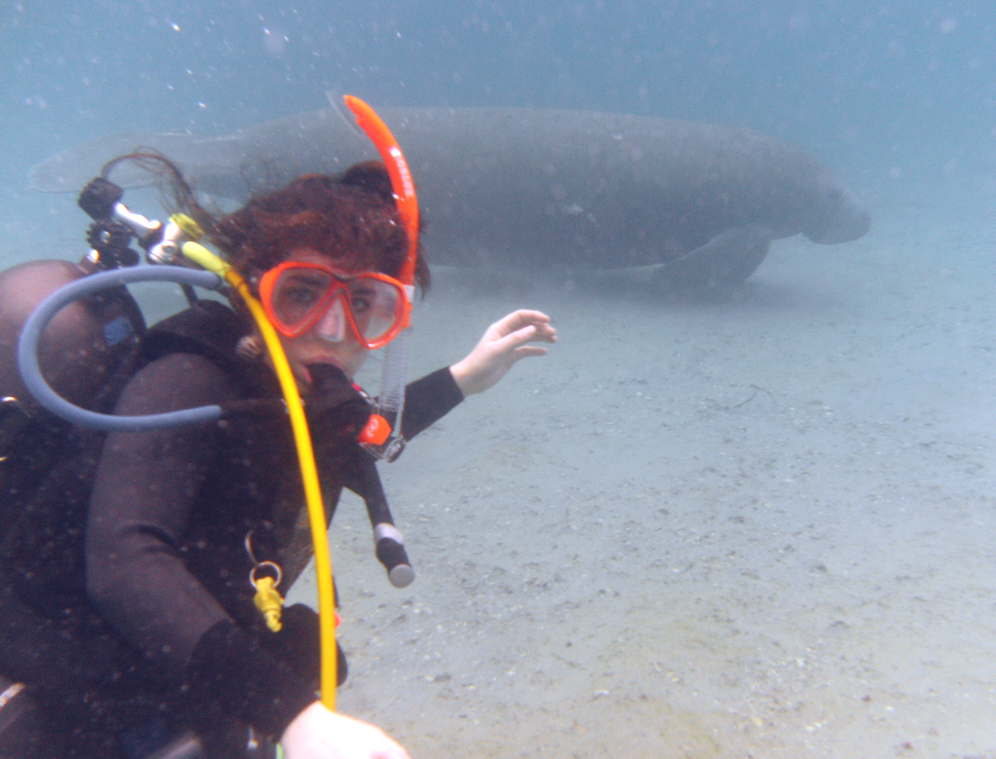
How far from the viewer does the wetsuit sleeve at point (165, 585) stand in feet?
3.15

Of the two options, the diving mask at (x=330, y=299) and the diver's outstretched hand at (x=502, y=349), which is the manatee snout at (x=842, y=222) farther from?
the diving mask at (x=330, y=299)

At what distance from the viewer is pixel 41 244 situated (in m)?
14.6

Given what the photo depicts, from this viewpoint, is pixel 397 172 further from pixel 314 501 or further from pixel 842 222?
pixel 842 222

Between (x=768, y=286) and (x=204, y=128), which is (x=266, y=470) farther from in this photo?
(x=204, y=128)

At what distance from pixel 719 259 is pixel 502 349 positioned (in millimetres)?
6593

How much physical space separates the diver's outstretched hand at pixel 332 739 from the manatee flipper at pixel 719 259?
800cm

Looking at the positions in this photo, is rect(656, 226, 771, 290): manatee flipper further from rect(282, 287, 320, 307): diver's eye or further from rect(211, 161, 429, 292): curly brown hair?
rect(282, 287, 320, 307): diver's eye

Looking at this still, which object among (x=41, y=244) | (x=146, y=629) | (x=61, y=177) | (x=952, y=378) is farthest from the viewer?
(x=41, y=244)

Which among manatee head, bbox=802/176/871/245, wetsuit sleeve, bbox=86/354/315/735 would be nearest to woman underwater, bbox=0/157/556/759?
wetsuit sleeve, bbox=86/354/315/735

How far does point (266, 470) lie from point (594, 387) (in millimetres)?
4400

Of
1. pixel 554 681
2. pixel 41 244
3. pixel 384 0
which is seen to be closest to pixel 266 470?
pixel 554 681

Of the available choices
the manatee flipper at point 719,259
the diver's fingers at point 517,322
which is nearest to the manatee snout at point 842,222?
the manatee flipper at point 719,259

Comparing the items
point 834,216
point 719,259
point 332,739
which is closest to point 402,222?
point 332,739

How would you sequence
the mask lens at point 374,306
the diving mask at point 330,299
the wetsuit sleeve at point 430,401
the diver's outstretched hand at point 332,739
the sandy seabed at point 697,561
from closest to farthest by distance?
1. the diver's outstretched hand at point 332,739
2. the diving mask at point 330,299
3. the mask lens at point 374,306
4. the sandy seabed at point 697,561
5. the wetsuit sleeve at point 430,401
